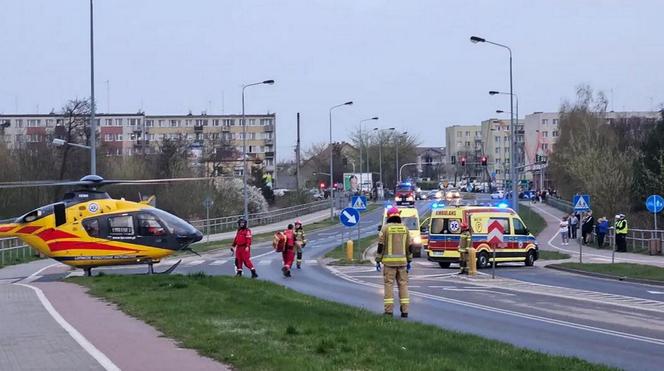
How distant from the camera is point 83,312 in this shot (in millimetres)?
17500

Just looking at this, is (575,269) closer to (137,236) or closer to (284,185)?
(137,236)

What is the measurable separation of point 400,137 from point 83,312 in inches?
5007

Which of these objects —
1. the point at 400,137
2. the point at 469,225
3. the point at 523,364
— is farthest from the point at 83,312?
the point at 400,137

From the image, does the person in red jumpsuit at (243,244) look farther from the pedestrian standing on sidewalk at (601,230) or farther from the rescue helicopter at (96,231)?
the pedestrian standing on sidewalk at (601,230)

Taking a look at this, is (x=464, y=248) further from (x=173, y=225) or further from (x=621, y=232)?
(x=621, y=232)

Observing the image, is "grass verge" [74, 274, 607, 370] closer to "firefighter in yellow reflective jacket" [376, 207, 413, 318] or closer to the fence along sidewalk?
"firefighter in yellow reflective jacket" [376, 207, 413, 318]

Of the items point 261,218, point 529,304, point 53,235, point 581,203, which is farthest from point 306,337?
point 261,218

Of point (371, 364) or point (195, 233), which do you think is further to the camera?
point (195, 233)

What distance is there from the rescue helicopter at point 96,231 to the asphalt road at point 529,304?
1958 millimetres

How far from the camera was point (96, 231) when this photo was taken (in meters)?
29.6

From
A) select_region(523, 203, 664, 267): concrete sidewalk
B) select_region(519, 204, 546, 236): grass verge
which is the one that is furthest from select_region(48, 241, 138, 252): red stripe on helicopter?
select_region(519, 204, 546, 236): grass verge

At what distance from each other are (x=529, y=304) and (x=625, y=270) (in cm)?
1195

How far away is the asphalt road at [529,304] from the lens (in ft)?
45.3

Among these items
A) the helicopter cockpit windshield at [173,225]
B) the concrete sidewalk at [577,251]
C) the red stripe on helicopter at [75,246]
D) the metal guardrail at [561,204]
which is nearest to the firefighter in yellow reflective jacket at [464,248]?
the concrete sidewalk at [577,251]
